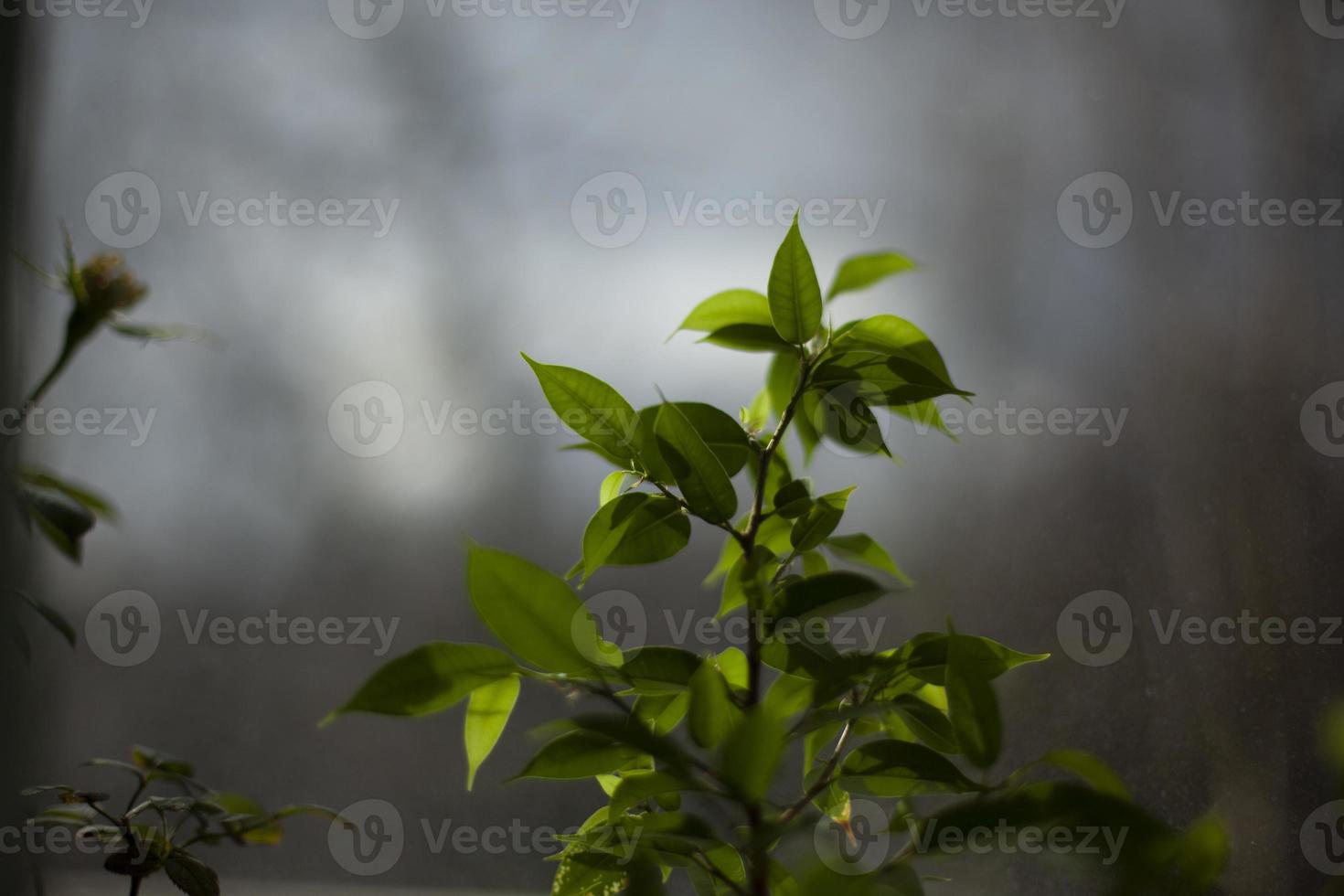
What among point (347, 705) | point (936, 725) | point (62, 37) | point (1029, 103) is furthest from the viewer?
point (62, 37)

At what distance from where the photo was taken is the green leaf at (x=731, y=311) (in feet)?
2.38

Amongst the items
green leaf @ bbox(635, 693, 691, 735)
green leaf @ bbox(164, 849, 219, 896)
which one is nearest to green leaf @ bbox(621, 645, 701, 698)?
green leaf @ bbox(635, 693, 691, 735)

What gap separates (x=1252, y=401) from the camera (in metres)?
0.93

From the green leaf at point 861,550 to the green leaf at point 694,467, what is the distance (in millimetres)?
123

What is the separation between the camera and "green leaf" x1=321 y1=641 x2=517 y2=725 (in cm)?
47

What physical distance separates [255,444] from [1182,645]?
1101 millimetres

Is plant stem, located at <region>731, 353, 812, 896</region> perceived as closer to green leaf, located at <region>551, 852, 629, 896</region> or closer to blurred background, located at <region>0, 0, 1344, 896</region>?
green leaf, located at <region>551, 852, 629, 896</region>

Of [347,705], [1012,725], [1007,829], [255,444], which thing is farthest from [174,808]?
[1012,725]

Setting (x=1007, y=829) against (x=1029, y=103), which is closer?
(x=1007, y=829)

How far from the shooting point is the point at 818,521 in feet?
2.10

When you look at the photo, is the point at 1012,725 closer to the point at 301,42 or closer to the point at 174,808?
the point at 174,808

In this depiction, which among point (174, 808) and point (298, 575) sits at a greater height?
point (298, 575)

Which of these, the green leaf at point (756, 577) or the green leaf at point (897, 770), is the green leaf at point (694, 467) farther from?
the green leaf at point (897, 770)

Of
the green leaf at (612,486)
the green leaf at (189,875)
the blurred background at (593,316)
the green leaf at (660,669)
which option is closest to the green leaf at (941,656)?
the green leaf at (660,669)
